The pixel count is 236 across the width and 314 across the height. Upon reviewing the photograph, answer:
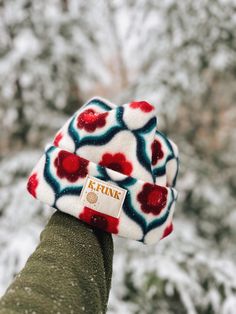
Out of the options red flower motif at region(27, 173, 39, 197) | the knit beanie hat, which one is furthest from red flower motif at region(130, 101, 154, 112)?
red flower motif at region(27, 173, 39, 197)

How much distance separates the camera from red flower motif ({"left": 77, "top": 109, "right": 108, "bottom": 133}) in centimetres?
36

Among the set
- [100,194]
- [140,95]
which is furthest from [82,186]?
[140,95]

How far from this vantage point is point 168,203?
0.38 m

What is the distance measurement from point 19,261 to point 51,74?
0.57 m

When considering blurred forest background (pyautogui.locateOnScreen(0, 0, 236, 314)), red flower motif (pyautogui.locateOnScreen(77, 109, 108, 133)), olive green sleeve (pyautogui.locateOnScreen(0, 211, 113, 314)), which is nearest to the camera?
olive green sleeve (pyautogui.locateOnScreen(0, 211, 113, 314))

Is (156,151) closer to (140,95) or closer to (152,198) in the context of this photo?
(152,198)

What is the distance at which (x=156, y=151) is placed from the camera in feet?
1.25

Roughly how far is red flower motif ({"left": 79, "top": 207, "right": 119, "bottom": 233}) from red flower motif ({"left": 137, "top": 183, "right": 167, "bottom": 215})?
0.03m

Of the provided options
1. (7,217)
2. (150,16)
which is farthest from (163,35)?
(7,217)

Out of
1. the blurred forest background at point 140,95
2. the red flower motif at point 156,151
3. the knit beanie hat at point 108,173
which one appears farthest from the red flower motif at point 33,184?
the blurred forest background at point 140,95

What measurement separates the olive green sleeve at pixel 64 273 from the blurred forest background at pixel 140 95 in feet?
1.87

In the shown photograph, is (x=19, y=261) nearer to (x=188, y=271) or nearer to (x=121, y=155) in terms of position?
(x=188, y=271)

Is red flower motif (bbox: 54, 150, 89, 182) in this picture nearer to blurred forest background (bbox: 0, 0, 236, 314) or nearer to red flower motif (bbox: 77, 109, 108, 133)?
red flower motif (bbox: 77, 109, 108, 133)

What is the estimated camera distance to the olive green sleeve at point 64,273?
26 cm
